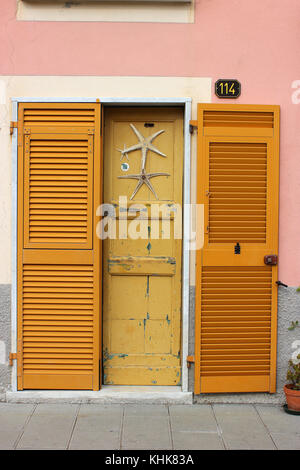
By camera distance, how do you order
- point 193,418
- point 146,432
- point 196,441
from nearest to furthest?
point 196,441, point 146,432, point 193,418

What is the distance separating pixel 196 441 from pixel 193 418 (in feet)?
1.43

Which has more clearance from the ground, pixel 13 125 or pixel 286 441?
pixel 13 125

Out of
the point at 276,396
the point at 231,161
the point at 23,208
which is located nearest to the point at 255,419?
the point at 276,396

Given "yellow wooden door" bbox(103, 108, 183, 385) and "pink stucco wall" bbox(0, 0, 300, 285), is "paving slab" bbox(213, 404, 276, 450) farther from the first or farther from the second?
"pink stucco wall" bbox(0, 0, 300, 285)

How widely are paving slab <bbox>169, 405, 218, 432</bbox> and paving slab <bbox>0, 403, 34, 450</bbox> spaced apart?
126 cm

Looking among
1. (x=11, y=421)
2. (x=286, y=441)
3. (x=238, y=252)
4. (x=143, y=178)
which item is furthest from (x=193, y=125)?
(x=11, y=421)

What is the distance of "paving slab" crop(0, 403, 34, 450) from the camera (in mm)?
4488

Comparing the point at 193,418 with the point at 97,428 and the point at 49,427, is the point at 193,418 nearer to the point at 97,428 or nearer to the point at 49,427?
the point at 97,428

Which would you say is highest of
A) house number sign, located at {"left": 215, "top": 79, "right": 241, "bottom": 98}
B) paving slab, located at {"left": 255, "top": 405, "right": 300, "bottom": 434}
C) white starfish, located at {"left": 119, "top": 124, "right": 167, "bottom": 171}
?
house number sign, located at {"left": 215, "top": 79, "right": 241, "bottom": 98}

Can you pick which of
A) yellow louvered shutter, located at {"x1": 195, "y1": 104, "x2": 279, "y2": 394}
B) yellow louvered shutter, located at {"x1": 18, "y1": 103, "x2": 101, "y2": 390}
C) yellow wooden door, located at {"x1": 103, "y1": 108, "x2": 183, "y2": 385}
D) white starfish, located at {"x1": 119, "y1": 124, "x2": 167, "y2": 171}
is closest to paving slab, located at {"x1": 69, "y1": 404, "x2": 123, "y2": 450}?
yellow louvered shutter, located at {"x1": 18, "y1": 103, "x2": 101, "y2": 390}

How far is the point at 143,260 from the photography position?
17.8 ft

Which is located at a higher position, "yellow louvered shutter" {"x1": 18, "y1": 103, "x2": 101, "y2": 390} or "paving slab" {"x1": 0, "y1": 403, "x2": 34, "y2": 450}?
"yellow louvered shutter" {"x1": 18, "y1": 103, "x2": 101, "y2": 390}

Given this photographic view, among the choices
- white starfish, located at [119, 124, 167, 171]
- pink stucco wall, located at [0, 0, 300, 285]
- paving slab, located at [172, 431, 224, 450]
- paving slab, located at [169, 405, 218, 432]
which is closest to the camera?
paving slab, located at [172, 431, 224, 450]

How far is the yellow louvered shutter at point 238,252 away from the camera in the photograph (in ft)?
17.1
